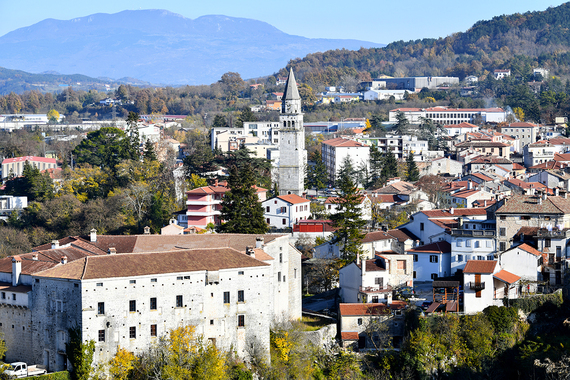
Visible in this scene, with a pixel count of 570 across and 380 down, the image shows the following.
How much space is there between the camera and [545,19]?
19488 centimetres

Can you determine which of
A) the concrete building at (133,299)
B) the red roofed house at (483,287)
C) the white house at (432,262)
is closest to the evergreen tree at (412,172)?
the white house at (432,262)

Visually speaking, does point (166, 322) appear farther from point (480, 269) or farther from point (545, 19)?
point (545, 19)

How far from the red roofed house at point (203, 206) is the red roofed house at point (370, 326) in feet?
67.9

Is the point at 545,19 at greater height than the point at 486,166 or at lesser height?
greater

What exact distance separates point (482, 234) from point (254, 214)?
13.3m

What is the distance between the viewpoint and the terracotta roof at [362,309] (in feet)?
122

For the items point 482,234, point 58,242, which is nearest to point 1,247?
point 58,242

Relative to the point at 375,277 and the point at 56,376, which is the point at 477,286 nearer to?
the point at 375,277

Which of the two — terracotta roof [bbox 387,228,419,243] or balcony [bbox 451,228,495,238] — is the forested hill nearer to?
terracotta roof [bbox 387,228,419,243]

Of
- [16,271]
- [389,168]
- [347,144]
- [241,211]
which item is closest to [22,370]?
[16,271]

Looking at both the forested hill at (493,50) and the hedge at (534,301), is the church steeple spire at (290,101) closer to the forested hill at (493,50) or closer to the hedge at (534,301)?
the hedge at (534,301)

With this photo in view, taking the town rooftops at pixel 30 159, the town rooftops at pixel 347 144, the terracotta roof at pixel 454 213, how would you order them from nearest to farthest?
the terracotta roof at pixel 454 213 → the town rooftops at pixel 347 144 → the town rooftops at pixel 30 159

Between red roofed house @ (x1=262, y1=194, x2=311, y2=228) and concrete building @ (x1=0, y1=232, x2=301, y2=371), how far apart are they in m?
21.4

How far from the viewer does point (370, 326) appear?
1451 inches
